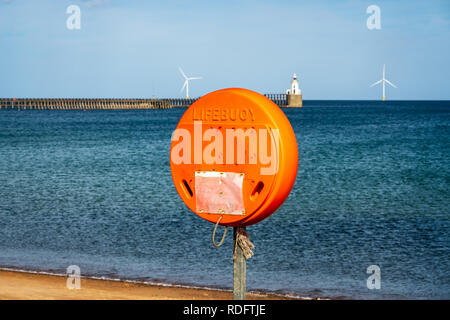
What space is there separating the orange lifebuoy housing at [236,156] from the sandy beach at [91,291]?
420cm

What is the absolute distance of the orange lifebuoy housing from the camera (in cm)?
371

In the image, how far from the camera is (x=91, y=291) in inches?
320

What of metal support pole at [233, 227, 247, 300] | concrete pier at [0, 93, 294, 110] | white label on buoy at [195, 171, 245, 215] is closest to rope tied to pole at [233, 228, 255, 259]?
metal support pole at [233, 227, 247, 300]

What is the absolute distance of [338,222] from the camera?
49.1 ft

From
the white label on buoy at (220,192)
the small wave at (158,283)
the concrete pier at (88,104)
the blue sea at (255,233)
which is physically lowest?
the small wave at (158,283)

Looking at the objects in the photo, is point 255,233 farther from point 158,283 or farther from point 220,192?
point 220,192

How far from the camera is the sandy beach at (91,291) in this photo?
7679 millimetres

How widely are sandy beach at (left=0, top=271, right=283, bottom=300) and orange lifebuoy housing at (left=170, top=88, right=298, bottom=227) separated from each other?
4.20 metres

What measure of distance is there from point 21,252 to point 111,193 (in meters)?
9.29

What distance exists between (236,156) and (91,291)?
4.99 m

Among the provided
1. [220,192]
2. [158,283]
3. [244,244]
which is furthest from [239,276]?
[158,283]

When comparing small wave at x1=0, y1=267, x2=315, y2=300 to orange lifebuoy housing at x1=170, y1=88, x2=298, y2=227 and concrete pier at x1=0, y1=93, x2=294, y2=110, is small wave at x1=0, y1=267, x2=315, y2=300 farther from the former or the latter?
concrete pier at x1=0, y1=93, x2=294, y2=110

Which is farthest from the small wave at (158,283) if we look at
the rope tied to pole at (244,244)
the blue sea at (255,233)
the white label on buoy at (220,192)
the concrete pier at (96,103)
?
the concrete pier at (96,103)

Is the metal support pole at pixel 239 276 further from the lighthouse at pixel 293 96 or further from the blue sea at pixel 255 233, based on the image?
the lighthouse at pixel 293 96
